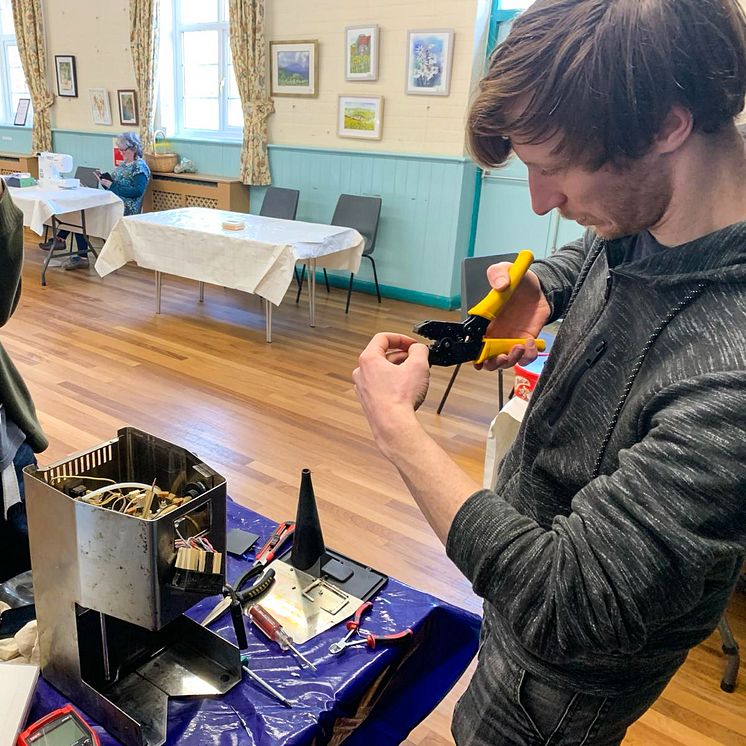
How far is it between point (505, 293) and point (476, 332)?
0.25 feet

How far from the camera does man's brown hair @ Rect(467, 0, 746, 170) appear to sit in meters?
0.57

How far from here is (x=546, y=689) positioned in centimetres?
77

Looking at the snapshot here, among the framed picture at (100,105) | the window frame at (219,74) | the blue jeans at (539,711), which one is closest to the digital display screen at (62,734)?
the blue jeans at (539,711)

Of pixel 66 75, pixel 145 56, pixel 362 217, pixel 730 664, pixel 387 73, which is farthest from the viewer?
pixel 66 75

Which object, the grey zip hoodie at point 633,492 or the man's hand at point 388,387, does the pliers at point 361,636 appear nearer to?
the grey zip hoodie at point 633,492

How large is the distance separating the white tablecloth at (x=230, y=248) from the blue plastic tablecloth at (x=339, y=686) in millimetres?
3022

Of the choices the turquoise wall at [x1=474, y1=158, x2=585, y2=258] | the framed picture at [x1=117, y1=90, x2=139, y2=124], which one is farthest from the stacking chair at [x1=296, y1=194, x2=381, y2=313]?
the framed picture at [x1=117, y1=90, x2=139, y2=124]

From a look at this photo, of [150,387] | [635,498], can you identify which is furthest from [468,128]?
[150,387]

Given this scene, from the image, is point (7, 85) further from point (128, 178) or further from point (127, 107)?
point (128, 178)

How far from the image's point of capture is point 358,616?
988 millimetres

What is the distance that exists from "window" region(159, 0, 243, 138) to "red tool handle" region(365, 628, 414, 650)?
6.25 m

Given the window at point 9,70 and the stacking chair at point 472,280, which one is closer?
the stacking chair at point 472,280

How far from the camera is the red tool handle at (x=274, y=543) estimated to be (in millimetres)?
1118

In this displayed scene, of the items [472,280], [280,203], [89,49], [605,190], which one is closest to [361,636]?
[605,190]
